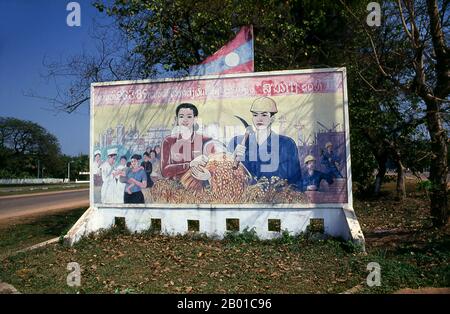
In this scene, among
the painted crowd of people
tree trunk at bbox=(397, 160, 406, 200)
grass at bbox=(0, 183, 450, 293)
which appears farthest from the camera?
tree trunk at bbox=(397, 160, 406, 200)

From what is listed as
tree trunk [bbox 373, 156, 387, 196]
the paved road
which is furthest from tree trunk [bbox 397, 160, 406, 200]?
the paved road

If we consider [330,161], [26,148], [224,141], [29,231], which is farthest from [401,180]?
[26,148]

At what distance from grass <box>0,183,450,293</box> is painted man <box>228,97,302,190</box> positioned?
127 cm

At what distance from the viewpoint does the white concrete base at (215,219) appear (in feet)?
27.4

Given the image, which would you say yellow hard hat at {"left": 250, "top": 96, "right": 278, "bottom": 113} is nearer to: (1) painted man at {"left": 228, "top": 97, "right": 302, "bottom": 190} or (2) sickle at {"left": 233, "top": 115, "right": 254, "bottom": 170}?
(1) painted man at {"left": 228, "top": 97, "right": 302, "bottom": 190}

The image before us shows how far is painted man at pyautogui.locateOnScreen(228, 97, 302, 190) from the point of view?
8.64 metres

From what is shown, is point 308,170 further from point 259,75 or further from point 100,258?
point 100,258

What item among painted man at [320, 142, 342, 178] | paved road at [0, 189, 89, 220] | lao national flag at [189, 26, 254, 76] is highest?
lao national flag at [189, 26, 254, 76]

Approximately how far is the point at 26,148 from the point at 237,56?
85.0 meters

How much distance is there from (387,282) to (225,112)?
4778 mm

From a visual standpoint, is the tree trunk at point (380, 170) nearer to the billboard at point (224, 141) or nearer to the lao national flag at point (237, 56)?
the billboard at point (224, 141)

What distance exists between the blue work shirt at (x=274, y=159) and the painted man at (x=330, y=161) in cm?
55

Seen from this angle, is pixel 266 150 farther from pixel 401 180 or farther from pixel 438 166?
pixel 401 180

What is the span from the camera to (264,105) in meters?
8.77
